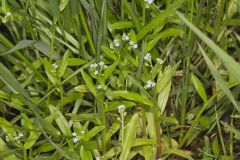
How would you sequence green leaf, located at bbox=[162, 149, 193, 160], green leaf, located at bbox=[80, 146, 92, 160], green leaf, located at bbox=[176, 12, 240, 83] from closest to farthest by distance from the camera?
green leaf, located at bbox=[176, 12, 240, 83] → green leaf, located at bbox=[80, 146, 92, 160] → green leaf, located at bbox=[162, 149, 193, 160]

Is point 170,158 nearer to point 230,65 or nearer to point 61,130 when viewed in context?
point 61,130

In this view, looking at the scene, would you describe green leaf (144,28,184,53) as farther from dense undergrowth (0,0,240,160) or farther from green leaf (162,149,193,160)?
green leaf (162,149,193,160)

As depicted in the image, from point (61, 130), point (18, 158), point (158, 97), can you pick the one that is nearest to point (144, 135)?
point (158, 97)

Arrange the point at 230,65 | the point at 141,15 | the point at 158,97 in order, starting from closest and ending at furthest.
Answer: the point at 230,65
the point at 158,97
the point at 141,15

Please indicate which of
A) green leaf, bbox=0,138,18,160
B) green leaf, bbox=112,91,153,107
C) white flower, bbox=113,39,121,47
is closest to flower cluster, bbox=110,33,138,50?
white flower, bbox=113,39,121,47

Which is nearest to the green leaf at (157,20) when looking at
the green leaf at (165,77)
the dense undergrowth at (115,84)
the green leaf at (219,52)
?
the dense undergrowth at (115,84)

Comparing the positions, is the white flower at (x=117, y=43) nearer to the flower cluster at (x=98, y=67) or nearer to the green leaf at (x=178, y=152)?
the flower cluster at (x=98, y=67)

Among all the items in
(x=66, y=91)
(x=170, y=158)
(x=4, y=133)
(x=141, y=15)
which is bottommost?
(x=170, y=158)
